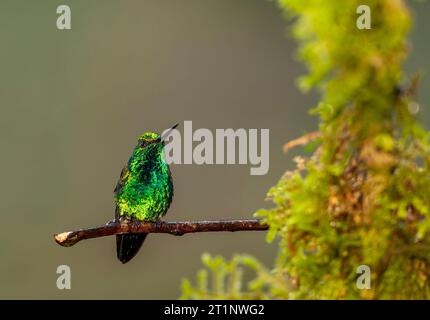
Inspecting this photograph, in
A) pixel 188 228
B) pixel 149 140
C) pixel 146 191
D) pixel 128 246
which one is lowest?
pixel 128 246

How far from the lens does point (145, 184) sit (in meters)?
3.44

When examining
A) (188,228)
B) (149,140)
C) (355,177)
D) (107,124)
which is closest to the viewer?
(355,177)

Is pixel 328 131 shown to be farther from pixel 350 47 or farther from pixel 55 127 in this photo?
pixel 55 127

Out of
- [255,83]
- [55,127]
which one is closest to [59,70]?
[55,127]

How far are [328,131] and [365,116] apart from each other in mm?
103

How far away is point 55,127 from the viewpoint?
1377cm

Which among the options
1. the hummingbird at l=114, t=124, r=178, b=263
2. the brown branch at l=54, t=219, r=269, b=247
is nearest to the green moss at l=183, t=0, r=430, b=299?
the brown branch at l=54, t=219, r=269, b=247

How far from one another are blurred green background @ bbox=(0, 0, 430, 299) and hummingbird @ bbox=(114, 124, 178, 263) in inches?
280

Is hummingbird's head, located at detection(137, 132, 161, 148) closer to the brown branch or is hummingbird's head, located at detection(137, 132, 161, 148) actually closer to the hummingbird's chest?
the hummingbird's chest

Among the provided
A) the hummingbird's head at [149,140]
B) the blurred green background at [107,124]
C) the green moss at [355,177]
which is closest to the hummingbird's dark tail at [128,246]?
the hummingbird's head at [149,140]

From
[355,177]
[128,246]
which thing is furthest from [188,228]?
[128,246]

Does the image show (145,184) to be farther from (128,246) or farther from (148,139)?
(128,246)

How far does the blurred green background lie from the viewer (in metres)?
11.9

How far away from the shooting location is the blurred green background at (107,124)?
1188 cm
